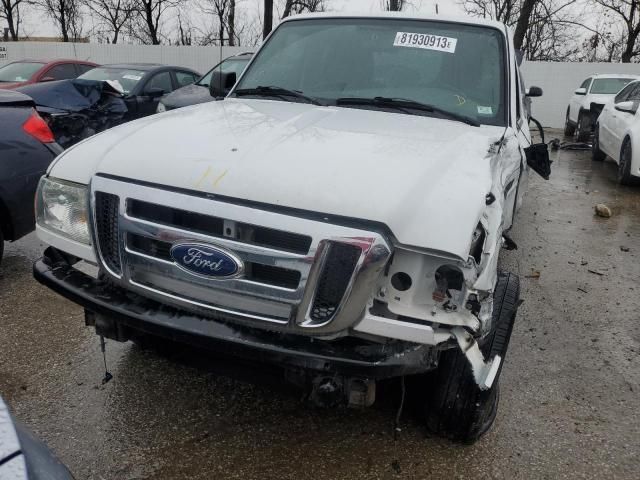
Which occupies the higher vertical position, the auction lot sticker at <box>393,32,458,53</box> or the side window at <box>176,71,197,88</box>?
the auction lot sticker at <box>393,32,458,53</box>

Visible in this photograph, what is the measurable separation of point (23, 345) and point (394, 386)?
84.7 inches

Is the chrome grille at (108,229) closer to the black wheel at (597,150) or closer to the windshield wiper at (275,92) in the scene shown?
the windshield wiper at (275,92)

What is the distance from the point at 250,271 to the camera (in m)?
2.01

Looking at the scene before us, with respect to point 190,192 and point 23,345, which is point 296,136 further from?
point 23,345

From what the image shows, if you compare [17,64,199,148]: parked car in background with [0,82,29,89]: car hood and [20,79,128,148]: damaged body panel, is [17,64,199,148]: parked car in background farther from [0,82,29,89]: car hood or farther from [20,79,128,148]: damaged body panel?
[0,82,29,89]: car hood

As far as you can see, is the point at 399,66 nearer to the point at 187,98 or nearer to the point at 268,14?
the point at 187,98

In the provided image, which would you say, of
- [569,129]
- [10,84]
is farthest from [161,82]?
[569,129]

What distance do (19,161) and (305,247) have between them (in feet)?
9.54

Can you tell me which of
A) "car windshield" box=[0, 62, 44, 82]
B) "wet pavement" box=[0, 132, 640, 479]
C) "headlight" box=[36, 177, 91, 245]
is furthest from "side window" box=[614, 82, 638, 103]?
"car windshield" box=[0, 62, 44, 82]

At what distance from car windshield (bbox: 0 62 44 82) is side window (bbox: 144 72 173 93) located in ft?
7.54

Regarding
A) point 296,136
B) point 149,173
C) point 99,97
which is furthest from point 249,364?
point 99,97

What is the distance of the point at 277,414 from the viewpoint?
276 centimetres

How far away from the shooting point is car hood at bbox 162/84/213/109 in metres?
8.37

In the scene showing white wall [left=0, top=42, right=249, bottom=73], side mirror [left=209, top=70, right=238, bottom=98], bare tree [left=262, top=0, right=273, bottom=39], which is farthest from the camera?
white wall [left=0, top=42, right=249, bottom=73]
